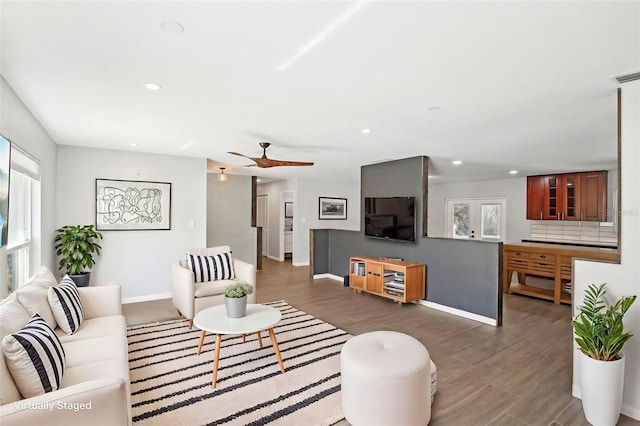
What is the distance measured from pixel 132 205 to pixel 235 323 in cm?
334

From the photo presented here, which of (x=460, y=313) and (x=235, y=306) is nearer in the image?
(x=235, y=306)

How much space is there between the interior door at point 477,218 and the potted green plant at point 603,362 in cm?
650

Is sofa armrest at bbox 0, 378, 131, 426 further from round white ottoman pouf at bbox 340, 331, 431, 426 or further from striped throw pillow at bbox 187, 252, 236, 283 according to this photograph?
striped throw pillow at bbox 187, 252, 236, 283

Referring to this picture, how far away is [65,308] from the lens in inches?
97.3

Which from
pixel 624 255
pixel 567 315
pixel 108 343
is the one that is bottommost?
pixel 567 315

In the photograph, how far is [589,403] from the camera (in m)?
2.14

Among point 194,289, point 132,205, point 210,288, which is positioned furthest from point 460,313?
point 132,205

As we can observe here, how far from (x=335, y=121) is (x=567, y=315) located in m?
4.26

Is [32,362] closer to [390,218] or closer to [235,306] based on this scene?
[235,306]

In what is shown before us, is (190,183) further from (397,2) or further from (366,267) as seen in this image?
(397,2)

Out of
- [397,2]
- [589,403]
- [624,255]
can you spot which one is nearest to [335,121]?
[397,2]

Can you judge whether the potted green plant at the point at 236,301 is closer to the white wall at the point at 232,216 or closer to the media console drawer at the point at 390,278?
the media console drawer at the point at 390,278

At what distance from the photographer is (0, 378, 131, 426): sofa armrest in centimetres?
128

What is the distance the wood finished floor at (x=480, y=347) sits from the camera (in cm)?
227
